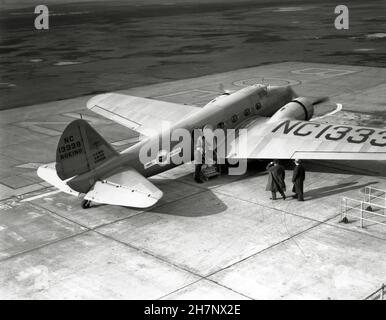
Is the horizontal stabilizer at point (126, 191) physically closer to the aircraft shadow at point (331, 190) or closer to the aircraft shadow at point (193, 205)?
the aircraft shadow at point (193, 205)

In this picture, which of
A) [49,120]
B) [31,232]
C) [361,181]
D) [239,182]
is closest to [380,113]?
[361,181]

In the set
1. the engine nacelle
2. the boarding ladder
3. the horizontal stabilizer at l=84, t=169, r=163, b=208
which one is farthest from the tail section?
the engine nacelle

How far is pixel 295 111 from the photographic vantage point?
25.2 metres

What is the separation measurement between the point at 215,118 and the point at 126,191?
284 inches

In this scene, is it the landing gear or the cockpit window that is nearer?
the landing gear

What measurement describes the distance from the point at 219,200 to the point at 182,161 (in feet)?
8.89

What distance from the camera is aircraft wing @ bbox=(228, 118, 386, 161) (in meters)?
20.5

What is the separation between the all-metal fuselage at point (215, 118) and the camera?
1965cm

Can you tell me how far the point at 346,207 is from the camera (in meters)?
18.9

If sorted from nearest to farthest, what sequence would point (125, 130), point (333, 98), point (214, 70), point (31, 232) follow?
point (31, 232) < point (125, 130) < point (333, 98) < point (214, 70)

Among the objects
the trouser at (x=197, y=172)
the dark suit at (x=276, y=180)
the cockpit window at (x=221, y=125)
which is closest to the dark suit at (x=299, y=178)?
the dark suit at (x=276, y=180)

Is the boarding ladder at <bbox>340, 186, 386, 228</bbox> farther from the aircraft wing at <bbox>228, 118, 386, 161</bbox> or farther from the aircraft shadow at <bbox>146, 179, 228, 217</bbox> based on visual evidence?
the aircraft shadow at <bbox>146, 179, 228, 217</bbox>

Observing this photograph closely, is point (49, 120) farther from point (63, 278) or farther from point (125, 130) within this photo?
→ point (63, 278)

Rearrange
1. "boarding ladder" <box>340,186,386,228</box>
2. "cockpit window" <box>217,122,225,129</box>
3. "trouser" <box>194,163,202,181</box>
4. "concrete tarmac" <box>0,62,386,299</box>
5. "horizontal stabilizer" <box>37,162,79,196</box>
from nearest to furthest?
1. "concrete tarmac" <box>0,62,386,299</box>
2. "boarding ladder" <box>340,186,386,228</box>
3. "horizontal stabilizer" <box>37,162,79,196</box>
4. "trouser" <box>194,163,202,181</box>
5. "cockpit window" <box>217,122,225,129</box>
